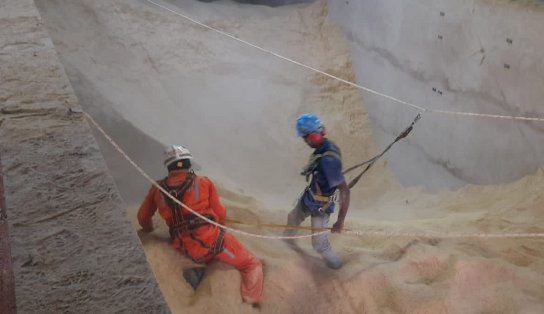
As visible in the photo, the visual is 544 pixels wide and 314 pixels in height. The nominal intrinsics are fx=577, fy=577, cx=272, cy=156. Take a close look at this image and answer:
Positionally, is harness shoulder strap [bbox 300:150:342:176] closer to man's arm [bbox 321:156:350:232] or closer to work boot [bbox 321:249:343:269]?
man's arm [bbox 321:156:350:232]

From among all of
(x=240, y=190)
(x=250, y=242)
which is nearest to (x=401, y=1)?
(x=240, y=190)

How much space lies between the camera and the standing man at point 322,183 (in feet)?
12.9

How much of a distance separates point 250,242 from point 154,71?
4.11 meters

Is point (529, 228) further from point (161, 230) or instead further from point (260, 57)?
point (260, 57)

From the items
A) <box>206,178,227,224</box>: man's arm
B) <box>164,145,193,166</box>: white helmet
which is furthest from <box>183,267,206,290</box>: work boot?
<box>164,145,193,166</box>: white helmet

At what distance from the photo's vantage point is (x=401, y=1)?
754cm

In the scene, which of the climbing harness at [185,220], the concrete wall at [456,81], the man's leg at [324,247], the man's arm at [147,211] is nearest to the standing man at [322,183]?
the man's leg at [324,247]

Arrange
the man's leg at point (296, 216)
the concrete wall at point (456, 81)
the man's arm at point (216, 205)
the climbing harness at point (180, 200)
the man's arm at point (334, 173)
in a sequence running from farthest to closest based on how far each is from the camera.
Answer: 1. the concrete wall at point (456, 81)
2. the man's leg at point (296, 216)
3. the man's arm at point (334, 173)
4. the man's arm at point (216, 205)
5. the climbing harness at point (180, 200)

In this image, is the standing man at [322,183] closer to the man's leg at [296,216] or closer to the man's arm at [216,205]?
the man's leg at [296,216]

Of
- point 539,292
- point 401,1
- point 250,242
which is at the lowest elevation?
point 250,242

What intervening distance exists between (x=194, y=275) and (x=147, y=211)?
0.53 metres

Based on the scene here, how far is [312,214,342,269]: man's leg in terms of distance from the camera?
4152 mm

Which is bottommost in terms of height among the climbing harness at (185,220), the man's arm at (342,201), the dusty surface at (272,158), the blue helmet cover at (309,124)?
the dusty surface at (272,158)

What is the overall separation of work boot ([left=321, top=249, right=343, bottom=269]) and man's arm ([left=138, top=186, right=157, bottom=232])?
1.27 m
